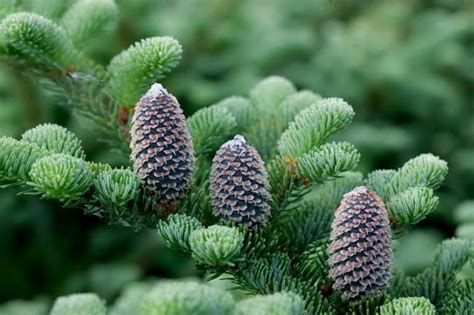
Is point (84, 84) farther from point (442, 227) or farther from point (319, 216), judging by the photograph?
point (442, 227)

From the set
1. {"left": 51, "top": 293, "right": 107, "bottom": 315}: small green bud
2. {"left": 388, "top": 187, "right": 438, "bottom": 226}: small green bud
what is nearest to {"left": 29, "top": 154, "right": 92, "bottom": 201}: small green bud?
{"left": 51, "top": 293, "right": 107, "bottom": 315}: small green bud

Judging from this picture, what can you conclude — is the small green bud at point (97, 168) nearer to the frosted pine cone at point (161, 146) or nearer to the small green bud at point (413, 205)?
the frosted pine cone at point (161, 146)

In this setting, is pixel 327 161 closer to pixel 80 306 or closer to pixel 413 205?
pixel 413 205

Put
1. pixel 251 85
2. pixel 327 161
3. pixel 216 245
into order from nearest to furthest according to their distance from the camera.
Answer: pixel 216 245
pixel 327 161
pixel 251 85

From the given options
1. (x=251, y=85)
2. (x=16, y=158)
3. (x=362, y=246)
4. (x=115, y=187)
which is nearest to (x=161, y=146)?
(x=115, y=187)

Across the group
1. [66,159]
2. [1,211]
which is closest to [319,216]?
[66,159]

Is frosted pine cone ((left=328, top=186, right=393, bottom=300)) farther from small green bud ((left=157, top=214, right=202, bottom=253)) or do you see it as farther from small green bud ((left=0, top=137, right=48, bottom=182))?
small green bud ((left=0, top=137, right=48, bottom=182))

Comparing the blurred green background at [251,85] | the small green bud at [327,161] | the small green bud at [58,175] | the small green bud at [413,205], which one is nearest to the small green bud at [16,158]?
the small green bud at [58,175]

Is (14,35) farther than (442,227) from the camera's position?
No
